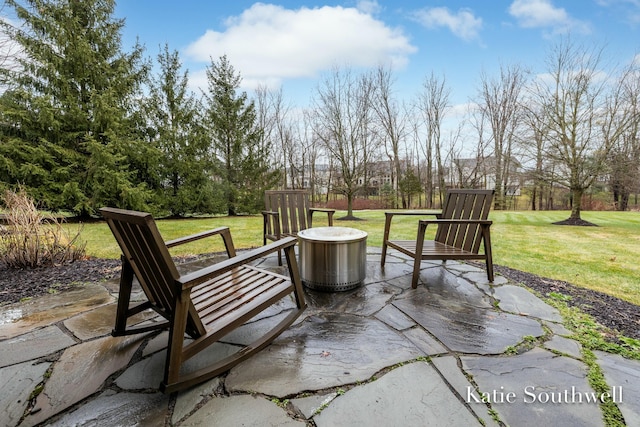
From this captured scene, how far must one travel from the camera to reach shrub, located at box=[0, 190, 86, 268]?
331 cm

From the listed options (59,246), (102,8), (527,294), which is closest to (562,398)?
(527,294)

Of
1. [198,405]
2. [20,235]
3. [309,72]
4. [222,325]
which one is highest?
[309,72]

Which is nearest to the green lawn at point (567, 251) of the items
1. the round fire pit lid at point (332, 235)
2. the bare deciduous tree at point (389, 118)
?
the round fire pit lid at point (332, 235)

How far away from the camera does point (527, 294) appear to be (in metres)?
2.67

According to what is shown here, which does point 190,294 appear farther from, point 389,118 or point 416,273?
point 389,118

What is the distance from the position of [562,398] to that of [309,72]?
1201 cm

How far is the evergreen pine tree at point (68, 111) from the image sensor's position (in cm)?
816

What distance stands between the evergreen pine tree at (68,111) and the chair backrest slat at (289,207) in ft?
25.1

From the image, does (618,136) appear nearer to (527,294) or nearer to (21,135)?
(527,294)

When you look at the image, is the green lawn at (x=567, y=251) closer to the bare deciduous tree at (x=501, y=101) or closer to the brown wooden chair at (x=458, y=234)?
the brown wooden chair at (x=458, y=234)

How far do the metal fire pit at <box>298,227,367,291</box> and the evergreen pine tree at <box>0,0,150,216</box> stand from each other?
8.85 meters

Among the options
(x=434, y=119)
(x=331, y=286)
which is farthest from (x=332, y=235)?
(x=434, y=119)

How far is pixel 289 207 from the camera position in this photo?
393cm

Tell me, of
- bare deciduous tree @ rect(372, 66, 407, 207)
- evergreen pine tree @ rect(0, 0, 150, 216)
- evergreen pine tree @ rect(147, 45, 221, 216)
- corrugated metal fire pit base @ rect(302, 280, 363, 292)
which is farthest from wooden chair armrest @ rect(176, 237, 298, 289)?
bare deciduous tree @ rect(372, 66, 407, 207)
